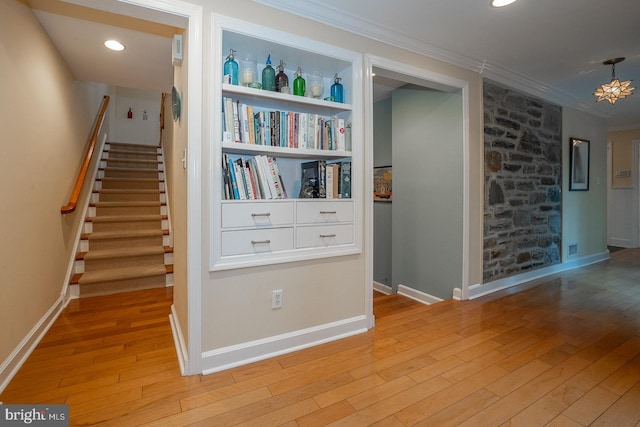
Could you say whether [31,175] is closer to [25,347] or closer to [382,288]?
[25,347]

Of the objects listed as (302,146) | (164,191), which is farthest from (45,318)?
(164,191)

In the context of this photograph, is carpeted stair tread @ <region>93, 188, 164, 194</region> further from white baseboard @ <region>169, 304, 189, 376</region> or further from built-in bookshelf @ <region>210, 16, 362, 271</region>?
built-in bookshelf @ <region>210, 16, 362, 271</region>

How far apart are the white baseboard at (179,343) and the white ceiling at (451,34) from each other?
1912 mm

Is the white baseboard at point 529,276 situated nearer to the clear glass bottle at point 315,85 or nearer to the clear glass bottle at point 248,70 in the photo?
the clear glass bottle at point 315,85

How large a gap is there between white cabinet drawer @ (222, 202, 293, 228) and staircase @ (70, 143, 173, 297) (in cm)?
205

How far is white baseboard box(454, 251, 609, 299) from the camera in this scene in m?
3.10

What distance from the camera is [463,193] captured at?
9.64 feet

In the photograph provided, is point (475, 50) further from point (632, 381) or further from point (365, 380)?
point (365, 380)

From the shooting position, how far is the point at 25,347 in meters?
1.95

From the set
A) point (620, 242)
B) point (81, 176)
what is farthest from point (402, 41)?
point (620, 242)

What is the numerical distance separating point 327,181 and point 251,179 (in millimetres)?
552

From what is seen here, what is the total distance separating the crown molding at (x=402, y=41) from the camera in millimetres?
2004

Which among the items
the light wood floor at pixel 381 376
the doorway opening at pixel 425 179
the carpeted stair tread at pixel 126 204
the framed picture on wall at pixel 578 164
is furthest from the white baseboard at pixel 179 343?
the framed picture on wall at pixel 578 164

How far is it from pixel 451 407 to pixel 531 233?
288 centimetres
